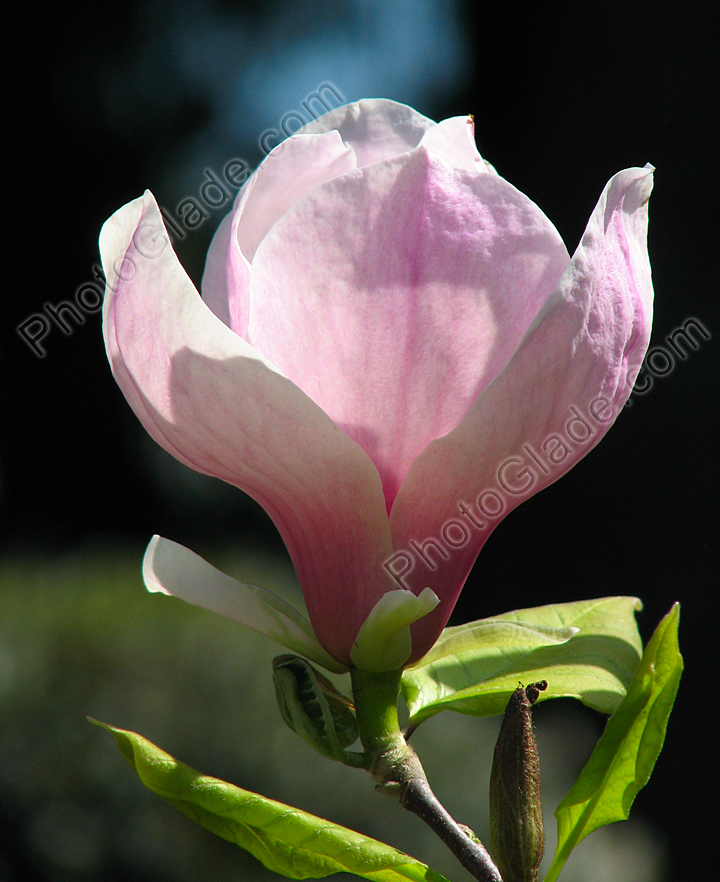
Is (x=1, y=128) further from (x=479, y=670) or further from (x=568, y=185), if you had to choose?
(x=479, y=670)

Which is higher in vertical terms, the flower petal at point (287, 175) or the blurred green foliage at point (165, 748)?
the flower petal at point (287, 175)

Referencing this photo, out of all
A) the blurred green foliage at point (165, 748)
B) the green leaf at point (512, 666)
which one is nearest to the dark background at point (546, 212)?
the blurred green foliage at point (165, 748)

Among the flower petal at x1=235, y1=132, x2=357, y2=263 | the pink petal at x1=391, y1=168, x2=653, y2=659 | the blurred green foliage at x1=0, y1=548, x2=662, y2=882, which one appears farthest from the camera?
the blurred green foliage at x1=0, y1=548, x2=662, y2=882

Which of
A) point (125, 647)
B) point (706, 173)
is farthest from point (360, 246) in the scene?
point (706, 173)

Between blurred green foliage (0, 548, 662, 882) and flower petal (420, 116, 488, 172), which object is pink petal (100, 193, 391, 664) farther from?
blurred green foliage (0, 548, 662, 882)

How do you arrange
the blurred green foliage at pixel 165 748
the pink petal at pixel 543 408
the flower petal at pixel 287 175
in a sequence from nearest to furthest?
the pink petal at pixel 543 408, the flower petal at pixel 287 175, the blurred green foliage at pixel 165 748

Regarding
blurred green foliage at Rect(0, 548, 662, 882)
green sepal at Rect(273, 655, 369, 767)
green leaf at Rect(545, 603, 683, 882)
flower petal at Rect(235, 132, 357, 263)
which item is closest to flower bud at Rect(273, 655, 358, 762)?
green sepal at Rect(273, 655, 369, 767)

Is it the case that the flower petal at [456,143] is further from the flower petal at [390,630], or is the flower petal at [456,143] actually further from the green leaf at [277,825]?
the green leaf at [277,825]
